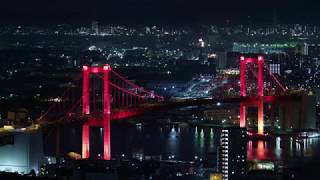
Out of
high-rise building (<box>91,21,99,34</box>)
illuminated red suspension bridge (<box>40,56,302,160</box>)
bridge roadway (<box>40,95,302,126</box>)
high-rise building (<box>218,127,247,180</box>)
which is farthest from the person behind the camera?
high-rise building (<box>91,21,99,34</box>)

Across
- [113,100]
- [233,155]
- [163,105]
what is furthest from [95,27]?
[233,155]

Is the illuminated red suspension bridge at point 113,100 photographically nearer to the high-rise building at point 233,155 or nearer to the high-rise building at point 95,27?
the high-rise building at point 233,155

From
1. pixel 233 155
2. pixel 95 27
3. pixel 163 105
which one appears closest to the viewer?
pixel 233 155

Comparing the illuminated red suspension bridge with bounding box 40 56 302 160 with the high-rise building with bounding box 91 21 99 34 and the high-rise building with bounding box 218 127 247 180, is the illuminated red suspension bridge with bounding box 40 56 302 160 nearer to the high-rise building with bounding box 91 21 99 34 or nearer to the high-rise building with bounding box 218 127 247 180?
the high-rise building with bounding box 218 127 247 180

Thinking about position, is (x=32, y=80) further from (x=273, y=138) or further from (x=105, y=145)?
(x=105, y=145)

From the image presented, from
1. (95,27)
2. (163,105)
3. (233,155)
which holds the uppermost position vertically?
(95,27)

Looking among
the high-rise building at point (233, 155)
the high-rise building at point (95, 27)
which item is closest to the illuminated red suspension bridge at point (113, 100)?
the high-rise building at point (233, 155)

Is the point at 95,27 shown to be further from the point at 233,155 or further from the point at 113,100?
the point at 233,155

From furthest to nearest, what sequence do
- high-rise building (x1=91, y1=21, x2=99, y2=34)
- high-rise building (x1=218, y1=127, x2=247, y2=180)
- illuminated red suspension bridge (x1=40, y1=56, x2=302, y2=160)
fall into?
high-rise building (x1=91, y1=21, x2=99, y2=34) < illuminated red suspension bridge (x1=40, y1=56, x2=302, y2=160) < high-rise building (x1=218, y1=127, x2=247, y2=180)

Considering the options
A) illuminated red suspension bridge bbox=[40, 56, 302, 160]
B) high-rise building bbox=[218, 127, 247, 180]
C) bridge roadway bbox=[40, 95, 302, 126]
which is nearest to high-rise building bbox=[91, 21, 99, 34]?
illuminated red suspension bridge bbox=[40, 56, 302, 160]
